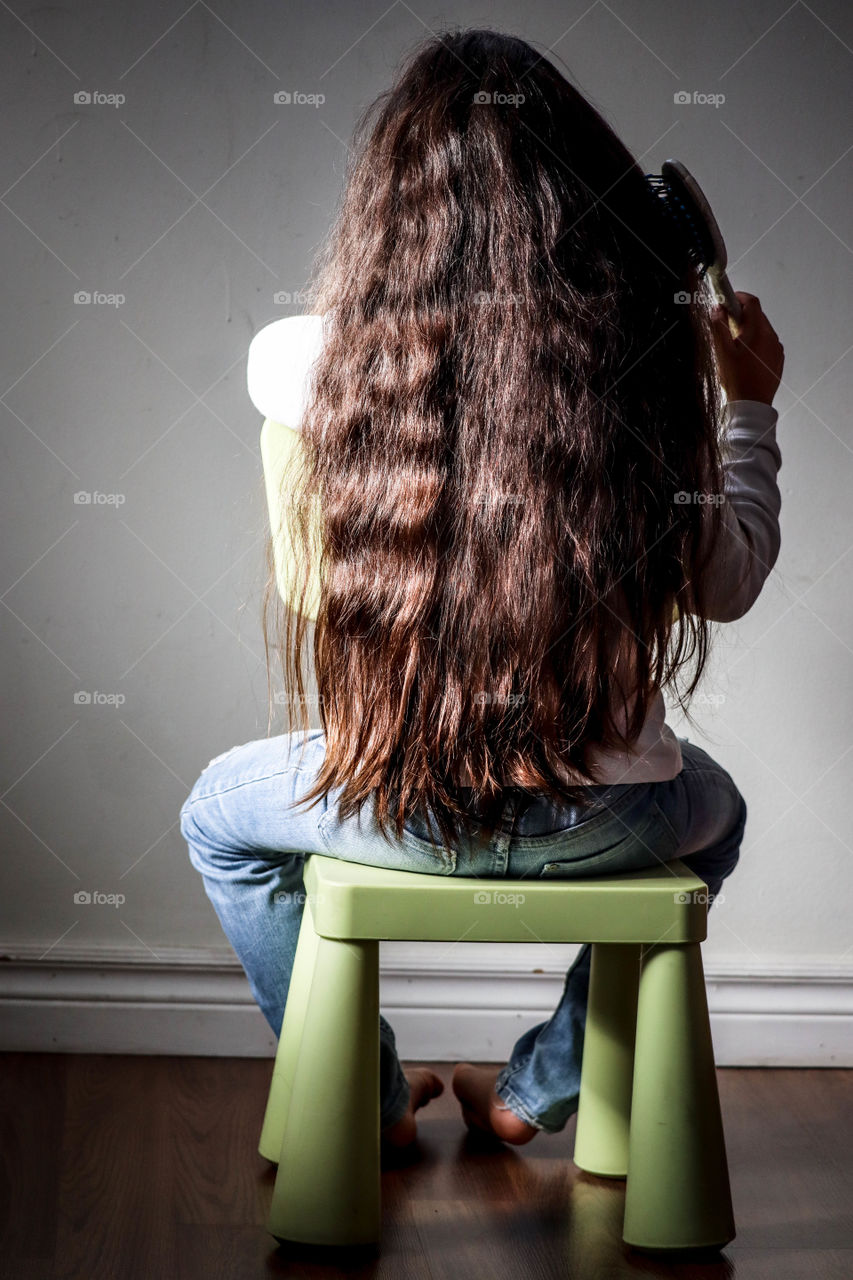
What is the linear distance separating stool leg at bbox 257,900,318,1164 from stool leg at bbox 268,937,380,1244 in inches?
3.9

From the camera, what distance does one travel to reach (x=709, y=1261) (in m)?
0.99

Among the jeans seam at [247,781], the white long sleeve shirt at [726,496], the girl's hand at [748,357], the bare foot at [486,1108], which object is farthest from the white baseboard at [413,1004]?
the girl's hand at [748,357]

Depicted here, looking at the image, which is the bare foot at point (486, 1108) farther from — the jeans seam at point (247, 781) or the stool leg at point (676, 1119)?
the jeans seam at point (247, 781)

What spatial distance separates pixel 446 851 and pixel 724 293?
0.51 m

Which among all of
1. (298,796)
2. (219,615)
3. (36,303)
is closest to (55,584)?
(219,615)

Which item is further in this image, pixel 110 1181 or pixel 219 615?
pixel 219 615

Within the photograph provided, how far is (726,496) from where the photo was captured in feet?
3.20

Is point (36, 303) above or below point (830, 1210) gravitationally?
above

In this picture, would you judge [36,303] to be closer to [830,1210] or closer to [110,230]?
[110,230]

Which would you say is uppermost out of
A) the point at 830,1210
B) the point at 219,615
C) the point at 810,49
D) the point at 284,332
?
the point at 810,49

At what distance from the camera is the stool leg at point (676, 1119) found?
962 millimetres

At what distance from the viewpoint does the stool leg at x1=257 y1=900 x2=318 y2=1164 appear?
3.57ft

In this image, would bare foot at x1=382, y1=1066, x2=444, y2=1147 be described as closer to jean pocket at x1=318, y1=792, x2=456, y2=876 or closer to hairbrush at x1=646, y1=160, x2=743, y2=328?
jean pocket at x1=318, y1=792, x2=456, y2=876

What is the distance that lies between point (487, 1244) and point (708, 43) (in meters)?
1.28
